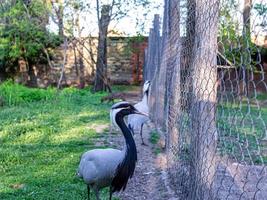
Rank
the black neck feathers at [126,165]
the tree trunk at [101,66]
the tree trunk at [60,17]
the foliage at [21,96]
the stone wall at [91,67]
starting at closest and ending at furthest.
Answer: the black neck feathers at [126,165] → the foliage at [21,96] → the tree trunk at [60,17] → the tree trunk at [101,66] → the stone wall at [91,67]

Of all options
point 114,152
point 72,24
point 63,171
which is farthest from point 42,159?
point 72,24

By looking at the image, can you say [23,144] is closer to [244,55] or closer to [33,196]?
[33,196]

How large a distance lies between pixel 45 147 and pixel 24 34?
11454 millimetres

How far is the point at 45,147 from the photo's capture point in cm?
623

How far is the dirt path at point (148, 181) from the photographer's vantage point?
4.37 meters

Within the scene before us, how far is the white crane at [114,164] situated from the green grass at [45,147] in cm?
42

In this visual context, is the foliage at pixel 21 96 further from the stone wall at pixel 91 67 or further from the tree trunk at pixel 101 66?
the stone wall at pixel 91 67

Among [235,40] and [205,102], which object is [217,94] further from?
[235,40]

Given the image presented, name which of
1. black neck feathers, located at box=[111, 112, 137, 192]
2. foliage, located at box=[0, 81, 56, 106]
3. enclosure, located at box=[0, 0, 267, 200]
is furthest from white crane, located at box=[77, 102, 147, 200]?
foliage, located at box=[0, 81, 56, 106]

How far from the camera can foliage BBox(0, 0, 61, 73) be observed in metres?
14.4

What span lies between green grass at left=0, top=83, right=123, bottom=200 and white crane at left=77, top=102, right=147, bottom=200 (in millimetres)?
420

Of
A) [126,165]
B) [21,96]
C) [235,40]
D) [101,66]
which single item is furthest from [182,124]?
[101,66]

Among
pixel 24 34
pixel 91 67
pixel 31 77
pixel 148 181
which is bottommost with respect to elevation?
pixel 148 181

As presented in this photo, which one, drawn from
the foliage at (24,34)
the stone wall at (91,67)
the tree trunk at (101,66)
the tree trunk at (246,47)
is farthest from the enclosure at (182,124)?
the stone wall at (91,67)
